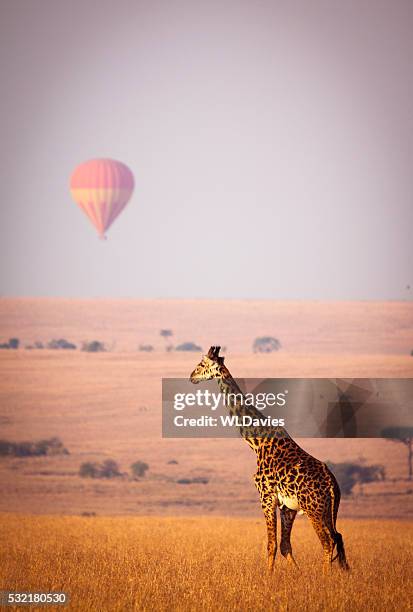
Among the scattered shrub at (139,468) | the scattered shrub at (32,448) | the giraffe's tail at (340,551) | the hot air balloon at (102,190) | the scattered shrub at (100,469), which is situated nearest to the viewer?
the giraffe's tail at (340,551)

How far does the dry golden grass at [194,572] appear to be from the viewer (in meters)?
17.2

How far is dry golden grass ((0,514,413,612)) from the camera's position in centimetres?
1719

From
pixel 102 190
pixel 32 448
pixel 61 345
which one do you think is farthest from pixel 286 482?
pixel 102 190

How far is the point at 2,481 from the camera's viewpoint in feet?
250

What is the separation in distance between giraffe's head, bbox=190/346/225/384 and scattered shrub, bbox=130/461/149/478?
207 ft

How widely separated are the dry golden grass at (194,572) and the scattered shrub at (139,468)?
176 ft

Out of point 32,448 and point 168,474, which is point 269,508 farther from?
point 32,448

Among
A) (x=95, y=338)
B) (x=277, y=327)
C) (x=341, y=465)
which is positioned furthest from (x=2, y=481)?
(x=277, y=327)

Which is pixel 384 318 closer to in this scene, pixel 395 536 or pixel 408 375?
pixel 408 375

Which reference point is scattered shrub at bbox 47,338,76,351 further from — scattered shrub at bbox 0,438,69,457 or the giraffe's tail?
the giraffe's tail

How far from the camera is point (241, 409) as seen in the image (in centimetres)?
1967

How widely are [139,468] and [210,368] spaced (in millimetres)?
65256

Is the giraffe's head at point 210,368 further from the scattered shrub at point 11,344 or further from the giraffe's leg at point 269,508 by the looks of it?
the scattered shrub at point 11,344

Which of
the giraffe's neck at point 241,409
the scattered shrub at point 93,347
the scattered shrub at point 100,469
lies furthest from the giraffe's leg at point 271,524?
the scattered shrub at point 93,347
